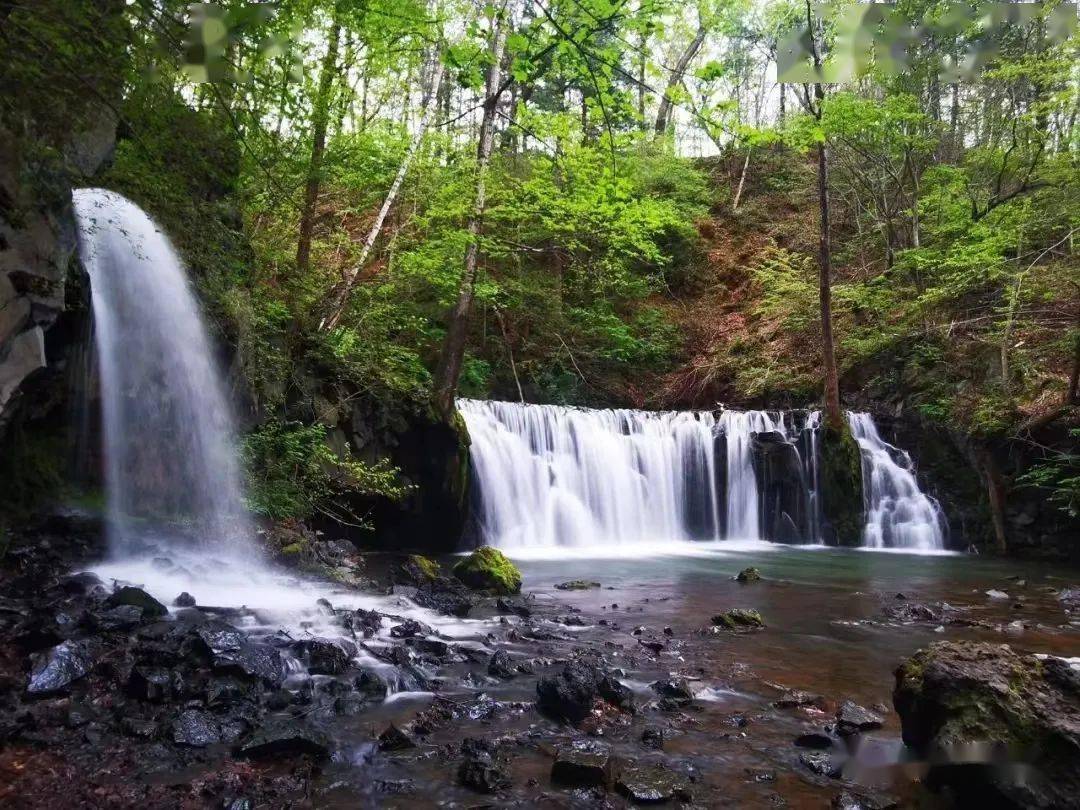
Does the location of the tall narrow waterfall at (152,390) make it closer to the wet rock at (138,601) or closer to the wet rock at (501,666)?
the wet rock at (138,601)

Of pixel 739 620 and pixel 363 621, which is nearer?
pixel 363 621

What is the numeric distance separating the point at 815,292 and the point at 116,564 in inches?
730

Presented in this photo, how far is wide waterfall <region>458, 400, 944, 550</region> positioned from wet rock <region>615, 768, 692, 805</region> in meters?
10.6

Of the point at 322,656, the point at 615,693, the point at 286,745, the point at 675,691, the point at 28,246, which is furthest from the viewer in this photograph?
the point at 322,656

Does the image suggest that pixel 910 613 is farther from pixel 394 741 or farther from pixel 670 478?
pixel 670 478

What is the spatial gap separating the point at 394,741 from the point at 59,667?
2234 mm

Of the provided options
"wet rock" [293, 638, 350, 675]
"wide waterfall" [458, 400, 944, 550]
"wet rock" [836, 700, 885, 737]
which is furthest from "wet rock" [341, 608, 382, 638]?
"wide waterfall" [458, 400, 944, 550]

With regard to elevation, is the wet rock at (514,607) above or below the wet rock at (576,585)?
above

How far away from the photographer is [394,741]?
160 inches

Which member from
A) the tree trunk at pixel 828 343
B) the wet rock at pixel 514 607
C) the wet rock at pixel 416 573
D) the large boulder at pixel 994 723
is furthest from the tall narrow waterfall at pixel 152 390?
the tree trunk at pixel 828 343

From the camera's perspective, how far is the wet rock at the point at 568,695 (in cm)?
452

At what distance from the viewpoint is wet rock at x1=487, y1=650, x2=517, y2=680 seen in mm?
5368

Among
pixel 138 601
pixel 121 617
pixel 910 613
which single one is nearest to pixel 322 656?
pixel 121 617

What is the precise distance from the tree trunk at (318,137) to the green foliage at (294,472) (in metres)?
3.04
